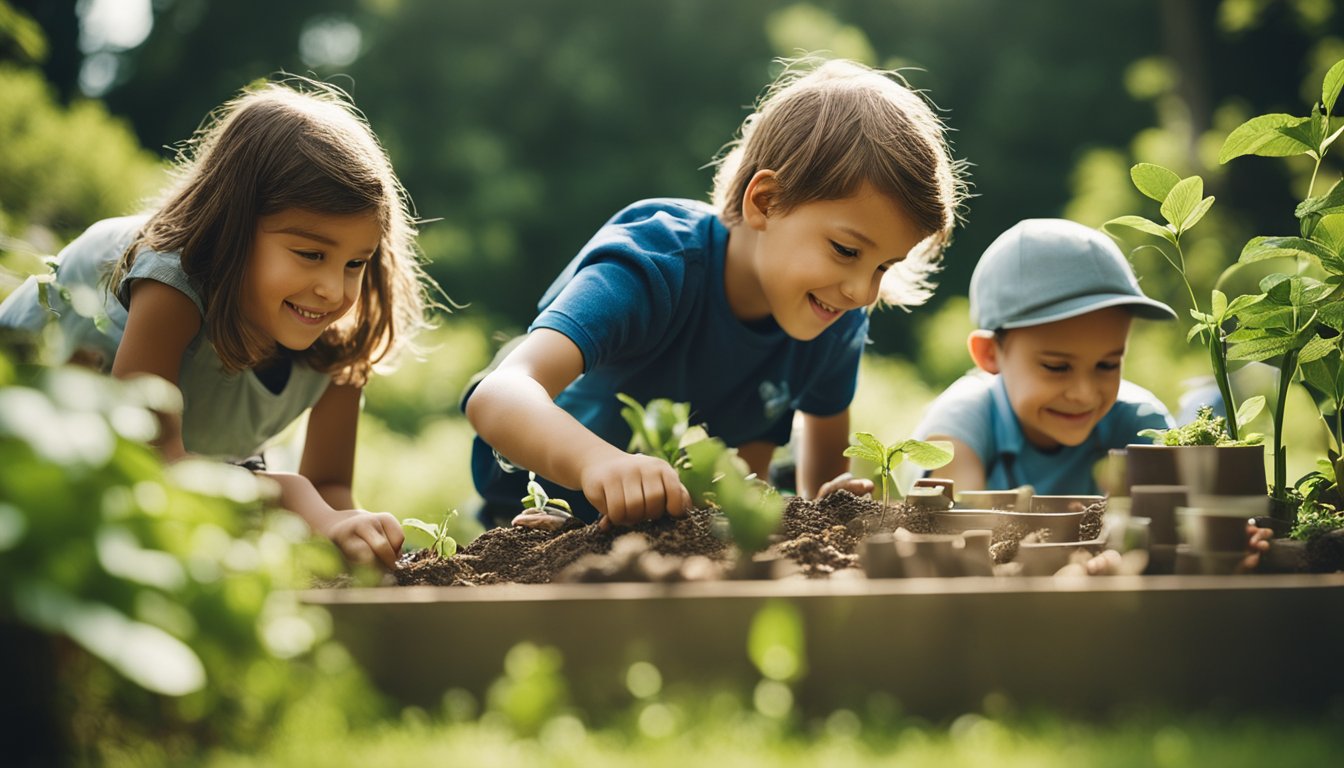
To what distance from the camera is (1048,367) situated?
255 cm

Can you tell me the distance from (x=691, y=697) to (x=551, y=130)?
10469mm

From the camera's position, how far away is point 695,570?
1.07 meters

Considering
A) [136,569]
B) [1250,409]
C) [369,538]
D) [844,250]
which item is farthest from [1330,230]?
[136,569]

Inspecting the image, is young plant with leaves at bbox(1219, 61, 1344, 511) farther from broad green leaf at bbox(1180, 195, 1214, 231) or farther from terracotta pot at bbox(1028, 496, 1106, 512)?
terracotta pot at bbox(1028, 496, 1106, 512)

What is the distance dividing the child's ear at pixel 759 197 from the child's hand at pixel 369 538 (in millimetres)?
1054

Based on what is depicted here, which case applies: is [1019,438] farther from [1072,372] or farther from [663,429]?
[663,429]

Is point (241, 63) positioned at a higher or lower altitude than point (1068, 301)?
higher

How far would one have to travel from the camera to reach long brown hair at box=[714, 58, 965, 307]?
2.05m

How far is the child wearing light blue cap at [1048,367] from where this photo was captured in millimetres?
2473

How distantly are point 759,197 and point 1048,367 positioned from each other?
0.88m

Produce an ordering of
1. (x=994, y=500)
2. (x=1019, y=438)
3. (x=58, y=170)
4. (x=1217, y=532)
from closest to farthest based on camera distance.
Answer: (x=1217, y=532), (x=994, y=500), (x=1019, y=438), (x=58, y=170)

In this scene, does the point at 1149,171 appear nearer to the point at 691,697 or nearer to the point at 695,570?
the point at 695,570

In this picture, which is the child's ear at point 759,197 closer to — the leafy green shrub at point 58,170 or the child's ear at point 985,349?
the child's ear at point 985,349

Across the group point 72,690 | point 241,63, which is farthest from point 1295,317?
point 241,63
